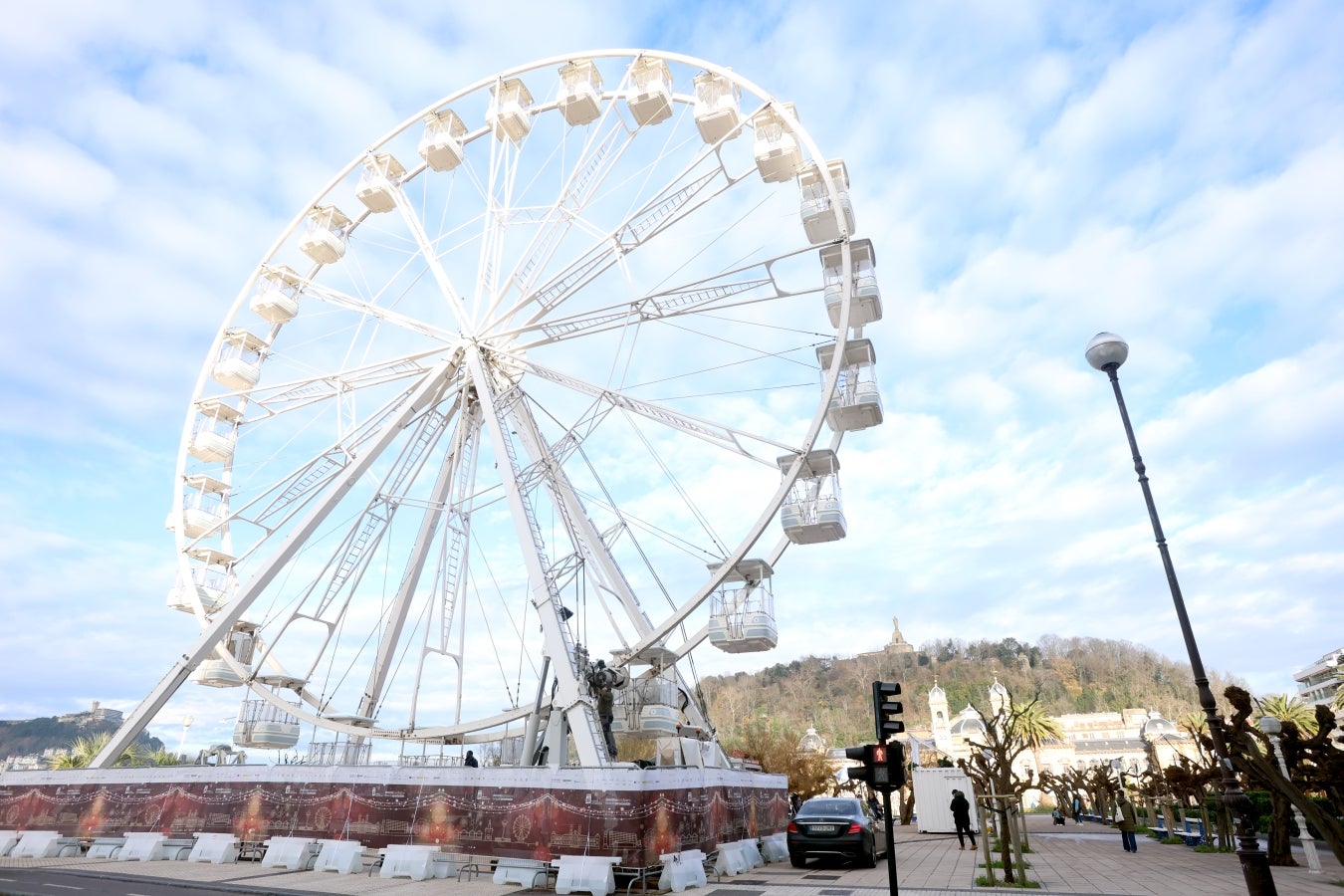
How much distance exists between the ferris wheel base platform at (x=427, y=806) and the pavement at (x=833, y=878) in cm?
73

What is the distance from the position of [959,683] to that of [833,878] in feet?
428

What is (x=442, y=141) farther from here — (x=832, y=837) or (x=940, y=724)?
(x=940, y=724)

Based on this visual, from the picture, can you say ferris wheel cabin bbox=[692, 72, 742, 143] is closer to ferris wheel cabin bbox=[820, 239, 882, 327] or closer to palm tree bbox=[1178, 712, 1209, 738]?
ferris wheel cabin bbox=[820, 239, 882, 327]

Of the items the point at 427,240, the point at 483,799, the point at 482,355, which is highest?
the point at 427,240

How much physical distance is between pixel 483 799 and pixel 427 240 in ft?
53.2

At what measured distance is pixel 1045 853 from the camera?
19875 millimetres

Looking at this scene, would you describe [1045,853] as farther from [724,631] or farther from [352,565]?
[352,565]

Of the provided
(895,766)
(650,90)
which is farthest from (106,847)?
(650,90)

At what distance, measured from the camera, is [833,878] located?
1414 centimetres

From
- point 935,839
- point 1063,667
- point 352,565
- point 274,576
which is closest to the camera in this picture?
point 274,576

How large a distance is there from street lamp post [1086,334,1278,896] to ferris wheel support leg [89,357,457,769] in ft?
54.0

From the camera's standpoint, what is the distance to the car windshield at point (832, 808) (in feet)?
54.4

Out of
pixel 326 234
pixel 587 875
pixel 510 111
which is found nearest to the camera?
pixel 587 875

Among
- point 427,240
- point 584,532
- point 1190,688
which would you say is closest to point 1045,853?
point 584,532
